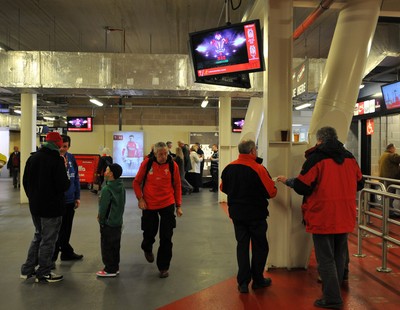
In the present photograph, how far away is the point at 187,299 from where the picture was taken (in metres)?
3.62

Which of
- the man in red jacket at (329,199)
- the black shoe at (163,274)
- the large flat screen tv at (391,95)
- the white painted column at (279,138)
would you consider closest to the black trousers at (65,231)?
the black shoe at (163,274)

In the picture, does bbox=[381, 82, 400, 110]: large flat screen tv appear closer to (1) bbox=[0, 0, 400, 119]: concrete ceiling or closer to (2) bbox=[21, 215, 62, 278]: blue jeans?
(1) bbox=[0, 0, 400, 119]: concrete ceiling

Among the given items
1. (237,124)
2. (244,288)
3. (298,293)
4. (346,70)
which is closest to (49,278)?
(244,288)

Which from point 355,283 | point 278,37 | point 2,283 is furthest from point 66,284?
point 278,37

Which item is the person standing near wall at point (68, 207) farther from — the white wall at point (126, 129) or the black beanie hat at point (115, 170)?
the white wall at point (126, 129)

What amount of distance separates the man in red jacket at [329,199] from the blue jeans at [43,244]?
249cm

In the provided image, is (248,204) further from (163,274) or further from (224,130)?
(224,130)

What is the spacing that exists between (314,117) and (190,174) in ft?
28.3

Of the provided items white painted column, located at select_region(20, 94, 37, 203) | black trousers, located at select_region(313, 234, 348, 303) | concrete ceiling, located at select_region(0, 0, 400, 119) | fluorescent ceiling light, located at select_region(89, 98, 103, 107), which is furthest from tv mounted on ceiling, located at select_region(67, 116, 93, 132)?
black trousers, located at select_region(313, 234, 348, 303)

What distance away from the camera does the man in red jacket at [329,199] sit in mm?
3297

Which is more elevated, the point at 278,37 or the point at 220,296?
the point at 278,37

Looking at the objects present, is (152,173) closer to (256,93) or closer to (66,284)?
(66,284)

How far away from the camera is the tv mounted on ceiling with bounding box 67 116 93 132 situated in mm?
14477

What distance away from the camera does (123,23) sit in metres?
8.05
